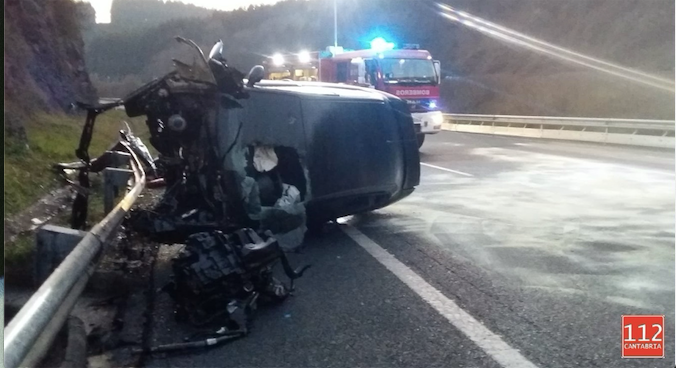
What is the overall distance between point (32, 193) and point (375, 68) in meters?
11.0

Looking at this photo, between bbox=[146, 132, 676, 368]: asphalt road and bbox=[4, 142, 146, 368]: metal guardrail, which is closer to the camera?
bbox=[4, 142, 146, 368]: metal guardrail

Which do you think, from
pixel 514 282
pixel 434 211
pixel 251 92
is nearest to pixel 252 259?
pixel 251 92

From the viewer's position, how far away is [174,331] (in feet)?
11.4

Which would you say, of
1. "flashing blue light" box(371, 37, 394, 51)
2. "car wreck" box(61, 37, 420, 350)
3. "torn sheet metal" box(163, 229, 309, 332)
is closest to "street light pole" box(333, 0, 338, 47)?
"car wreck" box(61, 37, 420, 350)

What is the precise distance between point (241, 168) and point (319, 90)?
109cm

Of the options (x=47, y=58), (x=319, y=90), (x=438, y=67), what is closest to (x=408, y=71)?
(x=438, y=67)

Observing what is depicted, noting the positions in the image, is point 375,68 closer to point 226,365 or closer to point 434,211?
point 434,211

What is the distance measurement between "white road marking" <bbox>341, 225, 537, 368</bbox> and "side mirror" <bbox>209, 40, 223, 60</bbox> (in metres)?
1.72

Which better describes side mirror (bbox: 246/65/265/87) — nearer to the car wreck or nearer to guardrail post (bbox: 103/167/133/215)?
the car wreck

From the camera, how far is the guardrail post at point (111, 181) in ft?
14.8

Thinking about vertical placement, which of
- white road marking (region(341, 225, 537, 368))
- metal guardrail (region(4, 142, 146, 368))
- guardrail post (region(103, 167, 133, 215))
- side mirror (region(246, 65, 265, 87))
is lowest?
white road marking (region(341, 225, 537, 368))

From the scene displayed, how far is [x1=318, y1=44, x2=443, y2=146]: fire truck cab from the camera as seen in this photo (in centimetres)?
1431

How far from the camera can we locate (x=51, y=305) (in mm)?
2463

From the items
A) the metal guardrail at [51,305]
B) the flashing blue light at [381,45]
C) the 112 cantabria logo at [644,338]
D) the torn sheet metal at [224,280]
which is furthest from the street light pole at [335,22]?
the flashing blue light at [381,45]
